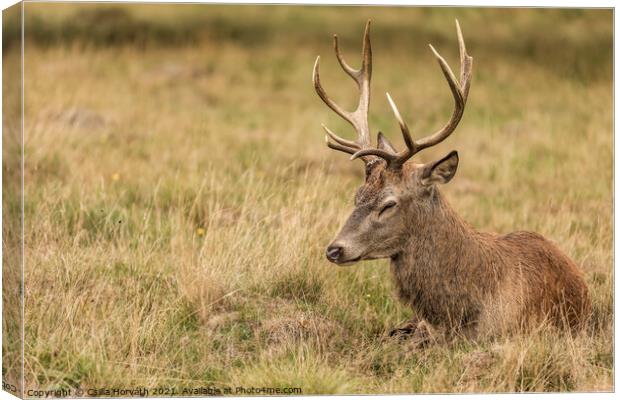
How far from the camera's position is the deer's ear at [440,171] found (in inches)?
249

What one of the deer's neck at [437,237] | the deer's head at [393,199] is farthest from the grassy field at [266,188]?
the deer's head at [393,199]

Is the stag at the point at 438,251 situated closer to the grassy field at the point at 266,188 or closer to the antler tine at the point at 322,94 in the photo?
the antler tine at the point at 322,94

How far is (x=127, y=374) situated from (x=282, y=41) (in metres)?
9.29

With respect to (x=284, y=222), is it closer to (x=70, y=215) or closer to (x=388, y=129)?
(x=70, y=215)

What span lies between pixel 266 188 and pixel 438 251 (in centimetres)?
263

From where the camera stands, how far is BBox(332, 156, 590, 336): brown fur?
6.43 m

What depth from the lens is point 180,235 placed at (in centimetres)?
815

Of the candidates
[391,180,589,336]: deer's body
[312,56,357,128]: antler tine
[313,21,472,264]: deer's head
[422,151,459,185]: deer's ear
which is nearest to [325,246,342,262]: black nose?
[313,21,472,264]: deer's head

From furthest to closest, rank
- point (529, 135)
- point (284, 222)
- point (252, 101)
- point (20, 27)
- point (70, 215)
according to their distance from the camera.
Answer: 1. point (252, 101)
2. point (529, 135)
3. point (70, 215)
4. point (284, 222)
5. point (20, 27)

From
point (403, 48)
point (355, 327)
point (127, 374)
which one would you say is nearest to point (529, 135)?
point (403, 48)

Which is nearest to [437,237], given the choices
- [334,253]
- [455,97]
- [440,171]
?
[440,171]

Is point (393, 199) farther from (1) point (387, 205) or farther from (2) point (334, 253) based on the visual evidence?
(2) point (334, 253)

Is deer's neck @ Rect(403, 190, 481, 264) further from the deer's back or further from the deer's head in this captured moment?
the deer's back

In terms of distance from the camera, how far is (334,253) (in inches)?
247
